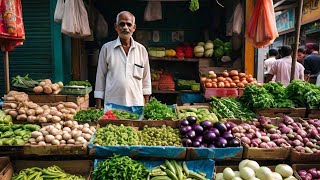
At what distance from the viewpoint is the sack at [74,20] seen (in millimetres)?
5699

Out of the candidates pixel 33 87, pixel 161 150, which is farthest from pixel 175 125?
pixel 33 87

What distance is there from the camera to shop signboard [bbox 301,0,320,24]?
11774 mm

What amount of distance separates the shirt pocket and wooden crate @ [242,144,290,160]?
214 centimetres

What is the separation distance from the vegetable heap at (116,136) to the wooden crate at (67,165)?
0.28 meters

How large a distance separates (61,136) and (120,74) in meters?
1.60

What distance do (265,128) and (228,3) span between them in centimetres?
449

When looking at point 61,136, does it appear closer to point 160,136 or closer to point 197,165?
point 160,136

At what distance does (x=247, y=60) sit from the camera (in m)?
6.77

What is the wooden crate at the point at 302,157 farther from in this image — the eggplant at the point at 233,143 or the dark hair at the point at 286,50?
the dark hair at the point at 286,50

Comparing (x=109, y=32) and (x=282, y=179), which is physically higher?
(x=109, y=32)

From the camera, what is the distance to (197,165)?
10.5 feet

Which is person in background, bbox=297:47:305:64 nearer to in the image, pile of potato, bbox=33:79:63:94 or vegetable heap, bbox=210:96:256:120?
vegetable heap, bbox=210:96:256:120

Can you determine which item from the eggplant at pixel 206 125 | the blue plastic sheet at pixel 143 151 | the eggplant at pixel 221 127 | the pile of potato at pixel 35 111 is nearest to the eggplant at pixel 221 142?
the eggplant at pixel 221 127

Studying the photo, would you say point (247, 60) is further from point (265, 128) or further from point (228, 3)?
point (265, 128)
